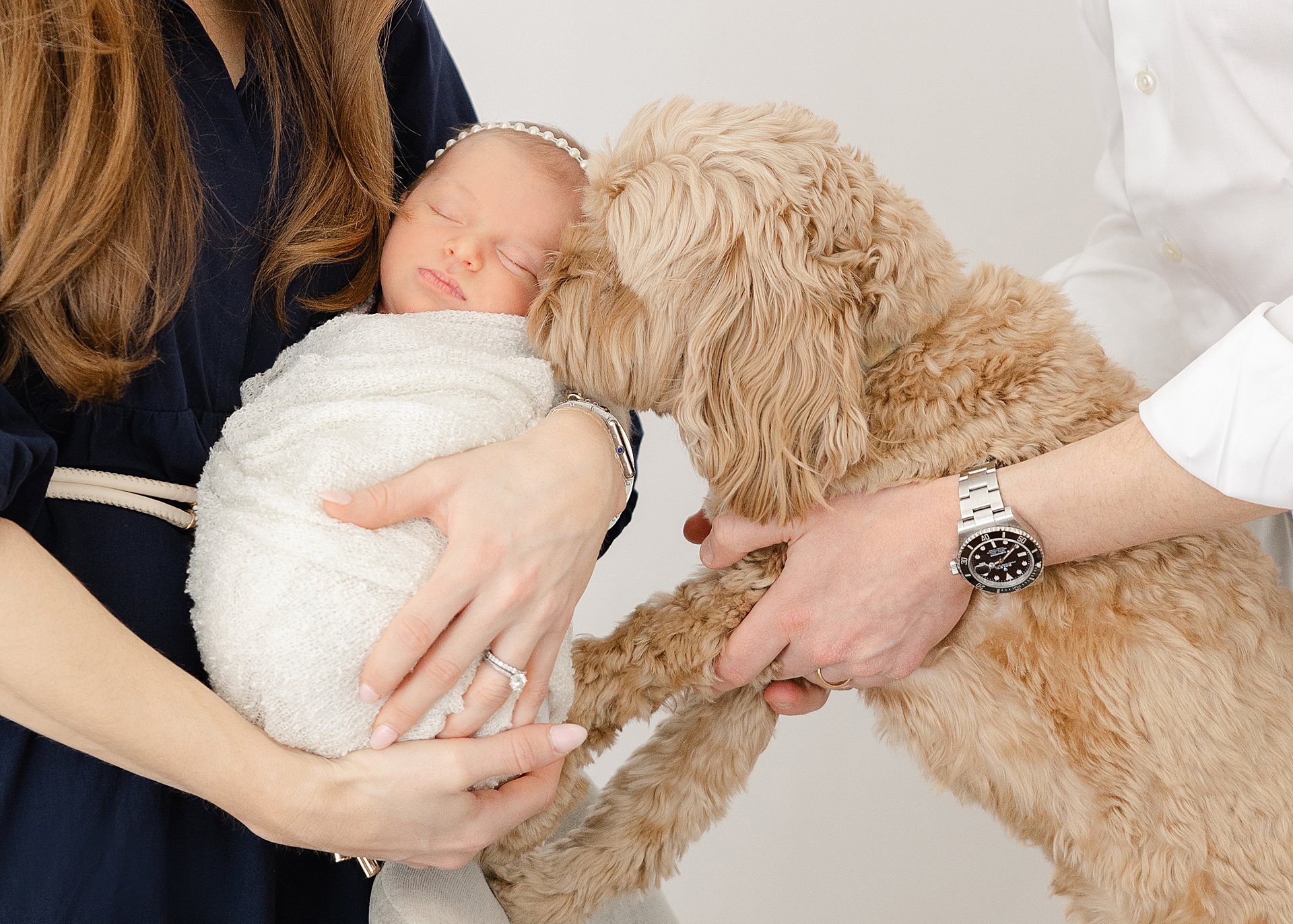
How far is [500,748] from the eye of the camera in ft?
3.54

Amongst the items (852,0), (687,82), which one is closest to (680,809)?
(687,82)

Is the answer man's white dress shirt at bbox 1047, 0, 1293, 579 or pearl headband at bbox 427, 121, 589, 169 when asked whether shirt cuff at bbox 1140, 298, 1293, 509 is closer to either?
man's white dress shirt at bbox 1047, 0, 1293, 579

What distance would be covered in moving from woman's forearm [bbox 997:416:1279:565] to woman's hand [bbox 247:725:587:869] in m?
0.60

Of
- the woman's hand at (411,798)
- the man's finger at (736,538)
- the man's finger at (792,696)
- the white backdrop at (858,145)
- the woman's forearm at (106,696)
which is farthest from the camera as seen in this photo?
the white backdrop at (858,145)

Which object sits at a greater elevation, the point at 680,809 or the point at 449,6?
the point at 449,6

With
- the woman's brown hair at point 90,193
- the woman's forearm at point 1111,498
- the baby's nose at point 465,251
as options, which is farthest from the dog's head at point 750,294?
the woman's brown hair at point 90,193

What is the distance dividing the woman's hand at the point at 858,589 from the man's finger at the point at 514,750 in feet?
1.10

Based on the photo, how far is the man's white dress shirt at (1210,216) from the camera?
42.8 inches

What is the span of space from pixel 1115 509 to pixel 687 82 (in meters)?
1.82

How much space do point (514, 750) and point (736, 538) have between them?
→ 0.44 meters

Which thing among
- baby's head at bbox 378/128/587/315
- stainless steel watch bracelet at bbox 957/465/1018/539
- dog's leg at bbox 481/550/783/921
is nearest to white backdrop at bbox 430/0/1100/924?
baby's head at bbox 378/128/587/315

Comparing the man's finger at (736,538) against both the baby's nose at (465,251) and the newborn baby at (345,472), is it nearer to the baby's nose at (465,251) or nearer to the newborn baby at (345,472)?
the newborn baby at (345,472)

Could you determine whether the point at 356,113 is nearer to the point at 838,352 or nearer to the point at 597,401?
the point at 597,401

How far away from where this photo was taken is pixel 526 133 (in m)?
1.55
